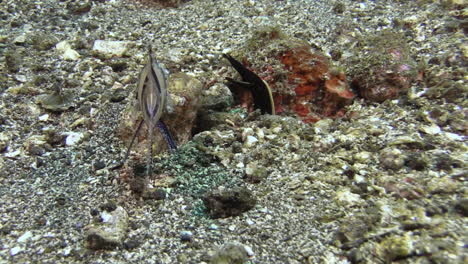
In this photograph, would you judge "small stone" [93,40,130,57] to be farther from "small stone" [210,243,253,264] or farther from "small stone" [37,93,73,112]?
"small stone" [210,243,253,264]

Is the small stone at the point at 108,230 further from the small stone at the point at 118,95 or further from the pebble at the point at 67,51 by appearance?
the pebble at the point at 67,51

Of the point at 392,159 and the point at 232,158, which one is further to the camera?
the point at 232,158

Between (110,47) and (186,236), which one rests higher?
(110,47)

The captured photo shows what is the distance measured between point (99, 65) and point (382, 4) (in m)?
4.58

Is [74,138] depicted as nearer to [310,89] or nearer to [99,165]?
[99,165]

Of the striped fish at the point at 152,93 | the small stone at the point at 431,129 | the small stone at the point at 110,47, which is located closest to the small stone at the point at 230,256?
the striped fish at the point at 152,93

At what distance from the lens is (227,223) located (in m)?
2.38

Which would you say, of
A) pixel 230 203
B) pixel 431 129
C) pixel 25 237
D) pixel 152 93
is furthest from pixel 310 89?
pixel 25 237

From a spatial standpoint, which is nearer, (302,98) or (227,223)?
Answer: (227,223)

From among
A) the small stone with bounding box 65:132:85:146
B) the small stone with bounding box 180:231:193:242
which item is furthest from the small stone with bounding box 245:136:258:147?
the small stone with bounding box 65:132:85:146

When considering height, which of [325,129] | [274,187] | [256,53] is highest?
[256,53]

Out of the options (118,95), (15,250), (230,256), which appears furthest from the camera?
(118,95)

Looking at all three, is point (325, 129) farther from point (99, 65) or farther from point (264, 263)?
point (99, 65)

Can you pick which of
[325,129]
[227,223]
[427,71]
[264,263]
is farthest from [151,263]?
[427,71]
